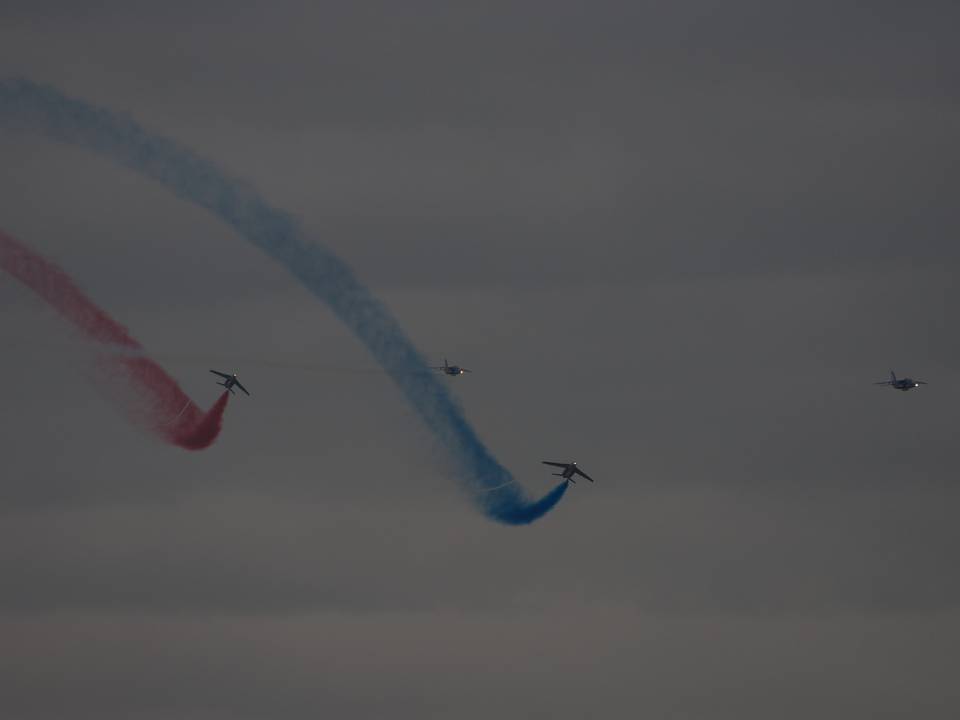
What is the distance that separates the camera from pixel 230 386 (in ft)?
432

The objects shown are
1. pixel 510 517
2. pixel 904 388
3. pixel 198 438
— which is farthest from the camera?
pixel 904 388

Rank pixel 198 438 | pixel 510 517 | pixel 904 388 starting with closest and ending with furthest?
pixel 198 438, pixel 510 517, pixel 904 388

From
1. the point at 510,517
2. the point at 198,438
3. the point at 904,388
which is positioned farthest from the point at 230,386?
the point at 904,388

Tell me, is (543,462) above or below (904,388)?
below

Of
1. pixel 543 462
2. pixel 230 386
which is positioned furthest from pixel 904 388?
pixel 230 386

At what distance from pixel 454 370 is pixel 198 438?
58.7 ft

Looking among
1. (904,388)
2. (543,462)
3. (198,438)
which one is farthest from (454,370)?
(904,388)

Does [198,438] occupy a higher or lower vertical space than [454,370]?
lower

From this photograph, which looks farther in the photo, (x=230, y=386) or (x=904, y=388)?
(x=904, y=388)

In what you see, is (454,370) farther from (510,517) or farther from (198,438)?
(198,438)

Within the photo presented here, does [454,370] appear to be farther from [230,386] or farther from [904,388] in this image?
[904,388]

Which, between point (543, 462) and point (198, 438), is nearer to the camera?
point (198, 438)

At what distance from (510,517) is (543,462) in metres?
4.30

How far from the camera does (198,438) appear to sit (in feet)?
407
